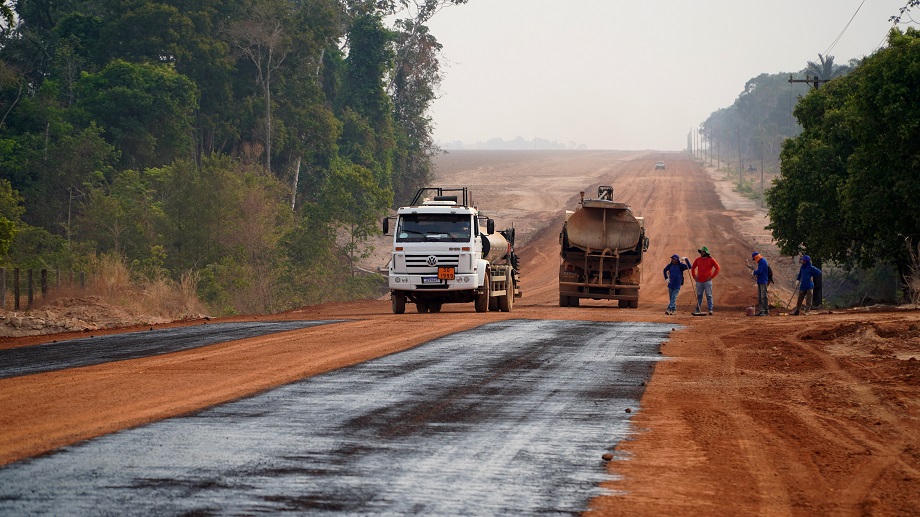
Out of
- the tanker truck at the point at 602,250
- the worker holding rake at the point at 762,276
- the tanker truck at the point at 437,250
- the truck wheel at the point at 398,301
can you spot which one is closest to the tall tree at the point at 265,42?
the tanker truck at the point at 602,250

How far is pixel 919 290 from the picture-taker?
96.5 ft

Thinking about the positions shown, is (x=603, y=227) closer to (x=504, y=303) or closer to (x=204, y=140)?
(x=504, y=303)

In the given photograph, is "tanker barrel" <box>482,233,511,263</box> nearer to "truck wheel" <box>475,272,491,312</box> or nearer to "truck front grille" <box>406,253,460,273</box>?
"truck wheel" <box>475,272,491,312</box>

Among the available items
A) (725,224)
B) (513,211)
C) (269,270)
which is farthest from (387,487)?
(513,211)

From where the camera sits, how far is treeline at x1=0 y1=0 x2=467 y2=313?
4781 cm

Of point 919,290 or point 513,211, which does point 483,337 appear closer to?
point 919,290

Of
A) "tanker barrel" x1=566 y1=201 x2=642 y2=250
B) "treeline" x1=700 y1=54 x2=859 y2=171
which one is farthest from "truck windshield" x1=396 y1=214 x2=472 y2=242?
"treeline" x1=700 y1=54 x2=859 y2=171

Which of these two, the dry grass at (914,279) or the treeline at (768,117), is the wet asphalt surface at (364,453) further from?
the treeline at (768,117)

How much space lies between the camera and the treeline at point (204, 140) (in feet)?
157

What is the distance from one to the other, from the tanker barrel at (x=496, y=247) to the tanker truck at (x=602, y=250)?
253 cm

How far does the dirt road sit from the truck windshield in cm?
239

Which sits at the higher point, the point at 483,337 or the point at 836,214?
the point at 836,214

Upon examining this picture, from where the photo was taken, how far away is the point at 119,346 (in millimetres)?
18312

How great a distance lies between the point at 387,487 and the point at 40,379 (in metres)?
7.85
